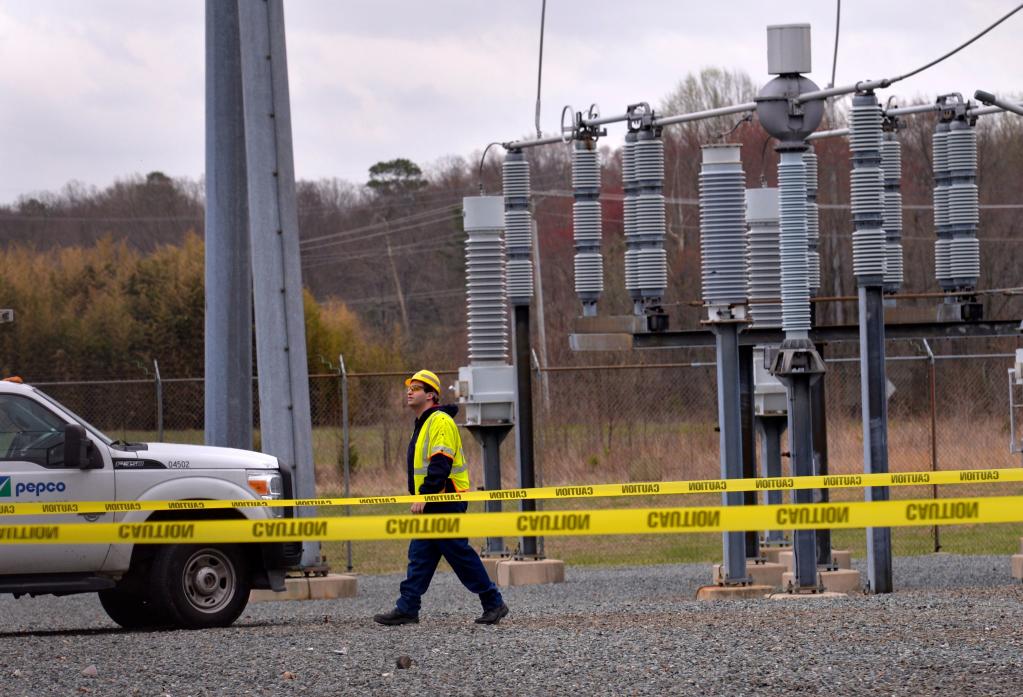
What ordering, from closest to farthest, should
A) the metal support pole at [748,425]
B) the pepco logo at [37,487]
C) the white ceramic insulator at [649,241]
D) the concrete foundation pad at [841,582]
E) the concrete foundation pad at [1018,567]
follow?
the pepco logo at [37,487] < the concrete foundation pad at [841,582] < the concrete foundation pad at [1018,567] < the white ceramic insulator at [649,241] < the metal support pole at [748,425]

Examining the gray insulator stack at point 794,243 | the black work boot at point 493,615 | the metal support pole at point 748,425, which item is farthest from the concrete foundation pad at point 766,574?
the black work boot at point 493,615

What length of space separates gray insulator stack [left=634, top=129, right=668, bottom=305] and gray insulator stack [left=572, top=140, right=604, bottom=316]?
671 mm

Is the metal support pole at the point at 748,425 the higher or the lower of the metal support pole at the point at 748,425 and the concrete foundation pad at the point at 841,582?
the higher

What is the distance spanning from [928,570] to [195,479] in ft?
30.5

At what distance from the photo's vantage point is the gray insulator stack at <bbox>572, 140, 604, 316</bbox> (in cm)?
1805

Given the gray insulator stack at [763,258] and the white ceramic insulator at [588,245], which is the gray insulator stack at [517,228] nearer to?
the white ceramic insulator at [588,245]

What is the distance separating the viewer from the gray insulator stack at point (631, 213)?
17.5m

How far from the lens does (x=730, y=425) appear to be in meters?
15.5

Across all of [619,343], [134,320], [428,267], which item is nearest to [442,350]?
[134,320]

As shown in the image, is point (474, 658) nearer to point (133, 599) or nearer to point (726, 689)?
point (726, 689)

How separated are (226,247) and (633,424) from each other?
13481 millimetres

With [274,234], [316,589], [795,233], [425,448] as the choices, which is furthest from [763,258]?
[425,448]

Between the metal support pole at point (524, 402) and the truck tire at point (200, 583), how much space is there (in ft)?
19.3

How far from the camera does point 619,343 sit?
62.0 ft
